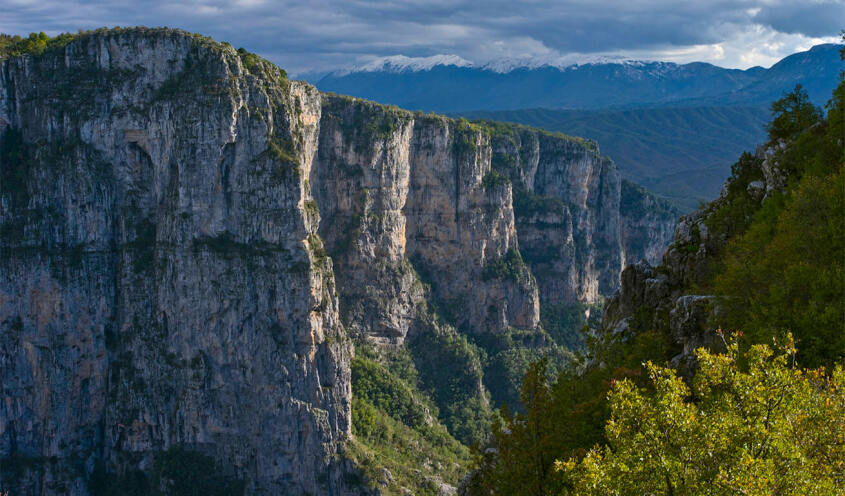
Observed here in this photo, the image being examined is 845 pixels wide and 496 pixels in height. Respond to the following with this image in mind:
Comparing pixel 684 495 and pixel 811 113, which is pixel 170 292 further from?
pixel 684 495

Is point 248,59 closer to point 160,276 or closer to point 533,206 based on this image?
point 160,276

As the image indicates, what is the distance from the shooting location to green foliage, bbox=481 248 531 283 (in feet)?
430

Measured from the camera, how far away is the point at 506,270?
433ft

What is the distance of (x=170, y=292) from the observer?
8244 cm

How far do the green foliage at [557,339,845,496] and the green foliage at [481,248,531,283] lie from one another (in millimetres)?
112767

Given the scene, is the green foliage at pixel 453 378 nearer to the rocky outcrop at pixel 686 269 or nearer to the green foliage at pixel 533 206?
the green foliage at pixel 533 206

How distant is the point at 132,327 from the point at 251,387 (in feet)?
56.8

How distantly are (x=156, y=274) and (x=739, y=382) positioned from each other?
7841cm

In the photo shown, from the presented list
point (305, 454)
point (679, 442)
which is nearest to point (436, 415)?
point (305, 454)

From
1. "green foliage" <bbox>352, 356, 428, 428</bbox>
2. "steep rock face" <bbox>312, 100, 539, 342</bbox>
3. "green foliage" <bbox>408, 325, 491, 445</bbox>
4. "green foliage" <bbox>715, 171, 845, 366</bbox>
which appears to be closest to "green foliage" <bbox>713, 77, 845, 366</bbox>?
"green foliage" <bbox>715, 171, 845, 366</bbox>

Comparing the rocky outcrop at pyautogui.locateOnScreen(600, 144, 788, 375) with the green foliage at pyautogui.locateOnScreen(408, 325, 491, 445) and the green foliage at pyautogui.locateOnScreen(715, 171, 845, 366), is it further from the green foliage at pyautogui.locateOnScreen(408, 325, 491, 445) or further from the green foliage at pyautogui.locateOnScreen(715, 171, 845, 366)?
the green foliage at pyautogui.locateOnScreen(408, 325, 491, 445)

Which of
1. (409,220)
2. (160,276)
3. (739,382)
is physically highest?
(739,382)

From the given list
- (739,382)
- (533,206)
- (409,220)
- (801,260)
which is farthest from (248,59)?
(739,382)

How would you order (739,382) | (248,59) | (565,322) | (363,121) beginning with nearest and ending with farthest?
(739,382)
(248,59)
(363,121)
(565,322)
